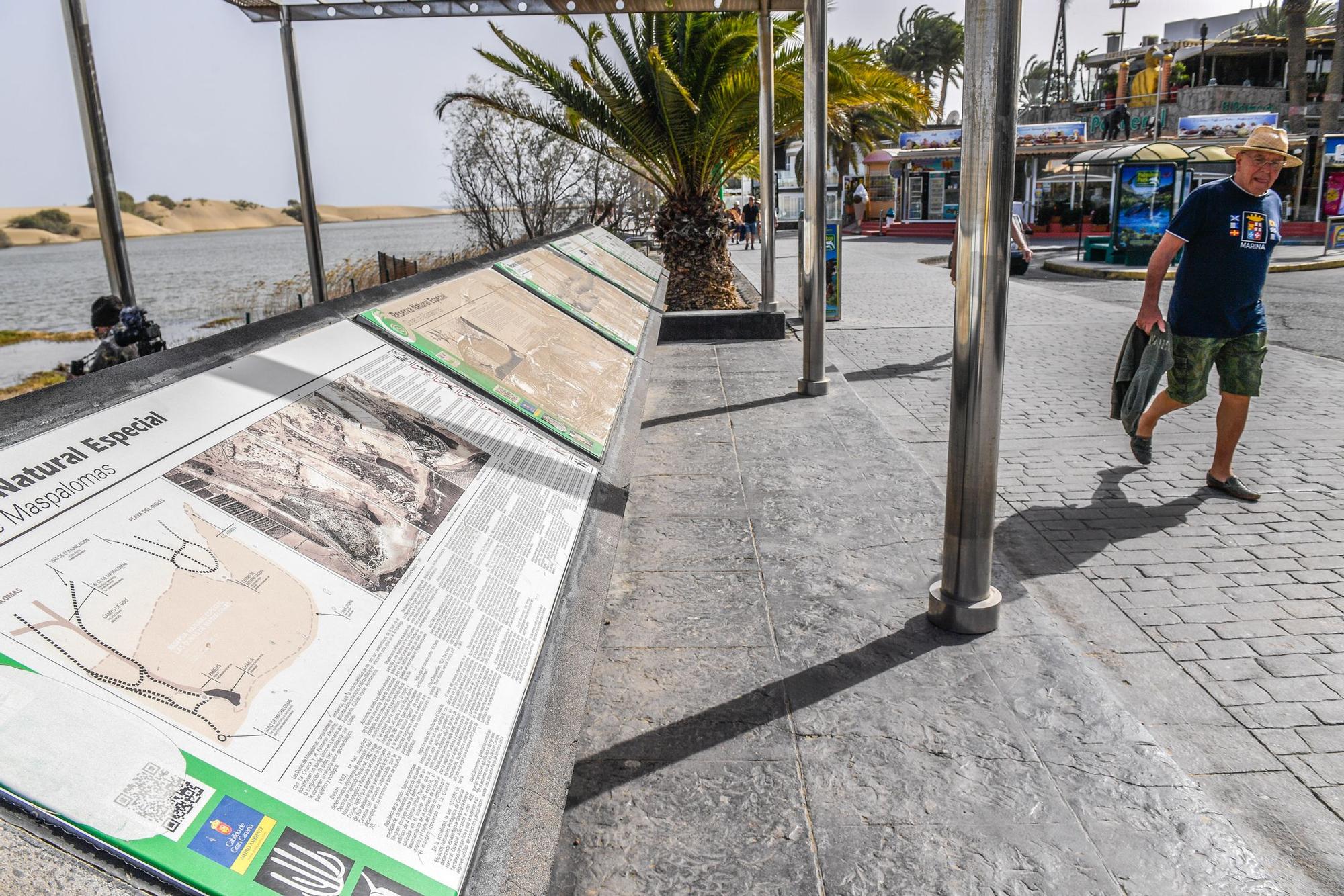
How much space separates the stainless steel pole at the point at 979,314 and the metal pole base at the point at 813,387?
3.92 metres

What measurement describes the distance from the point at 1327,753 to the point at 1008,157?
2076 mm

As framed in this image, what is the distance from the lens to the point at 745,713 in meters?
2.90

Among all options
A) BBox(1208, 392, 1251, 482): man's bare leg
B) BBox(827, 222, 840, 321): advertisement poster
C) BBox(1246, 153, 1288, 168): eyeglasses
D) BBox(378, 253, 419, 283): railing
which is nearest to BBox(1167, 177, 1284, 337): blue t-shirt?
BBox(1246, 153, 1288, 168): eyeglasses

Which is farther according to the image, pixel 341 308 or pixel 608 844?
pixel 341 308

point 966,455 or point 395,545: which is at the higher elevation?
point 395,545

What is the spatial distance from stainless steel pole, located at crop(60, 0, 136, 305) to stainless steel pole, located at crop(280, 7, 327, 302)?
176cm

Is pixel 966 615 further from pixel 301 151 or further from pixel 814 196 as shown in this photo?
pixel 301 151

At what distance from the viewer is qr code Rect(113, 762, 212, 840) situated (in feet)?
3.61

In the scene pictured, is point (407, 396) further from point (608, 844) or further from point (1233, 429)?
point (1233, 429)

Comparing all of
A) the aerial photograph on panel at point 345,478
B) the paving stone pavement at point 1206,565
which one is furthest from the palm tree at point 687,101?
the aerial photograph on panel at point 345,478

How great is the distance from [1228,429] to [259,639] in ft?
16.8

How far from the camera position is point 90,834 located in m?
1.04

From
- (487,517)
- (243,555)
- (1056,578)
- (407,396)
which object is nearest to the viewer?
(243,555)

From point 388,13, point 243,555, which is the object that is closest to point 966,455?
point 243,555
